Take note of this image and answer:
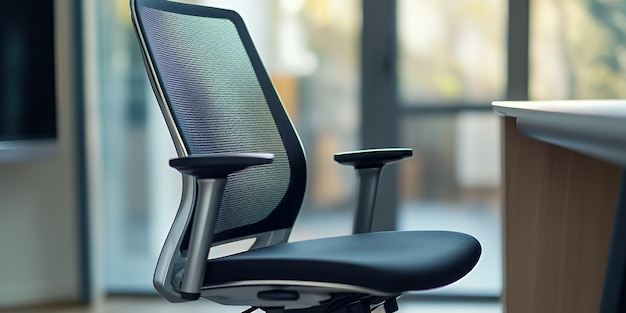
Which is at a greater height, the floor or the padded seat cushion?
the padded seat cushion

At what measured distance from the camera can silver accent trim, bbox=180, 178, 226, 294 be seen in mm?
1500

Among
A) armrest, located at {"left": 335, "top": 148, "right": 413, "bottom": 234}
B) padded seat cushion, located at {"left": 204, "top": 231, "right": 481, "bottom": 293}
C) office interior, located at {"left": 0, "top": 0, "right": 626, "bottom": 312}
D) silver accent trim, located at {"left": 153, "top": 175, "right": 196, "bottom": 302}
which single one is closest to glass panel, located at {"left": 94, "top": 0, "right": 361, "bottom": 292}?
office interior, located at {"left": 0, "top": 0, "right": 626, "bottom": 312}

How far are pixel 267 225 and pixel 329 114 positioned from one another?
5.23ft

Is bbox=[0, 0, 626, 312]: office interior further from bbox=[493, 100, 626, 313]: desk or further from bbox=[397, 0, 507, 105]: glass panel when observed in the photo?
bbox=[493, 100, 626, 313]: desk

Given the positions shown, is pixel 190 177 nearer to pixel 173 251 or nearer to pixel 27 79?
pixel 173 251

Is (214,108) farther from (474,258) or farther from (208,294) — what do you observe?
(474,258)

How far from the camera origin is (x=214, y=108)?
181cm

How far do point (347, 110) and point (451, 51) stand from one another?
1.56ft

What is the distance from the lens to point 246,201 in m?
1.81

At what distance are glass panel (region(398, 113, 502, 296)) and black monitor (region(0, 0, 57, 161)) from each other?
1.42m

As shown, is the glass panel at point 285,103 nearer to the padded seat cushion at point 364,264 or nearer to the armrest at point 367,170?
the armrest at point 367,170

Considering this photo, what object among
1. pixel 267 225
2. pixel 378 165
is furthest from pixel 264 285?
pixel 378 165

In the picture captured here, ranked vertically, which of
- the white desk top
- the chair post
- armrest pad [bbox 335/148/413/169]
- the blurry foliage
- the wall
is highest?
the blurry foliage

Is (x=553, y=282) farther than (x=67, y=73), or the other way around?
(x=67, y=73)
